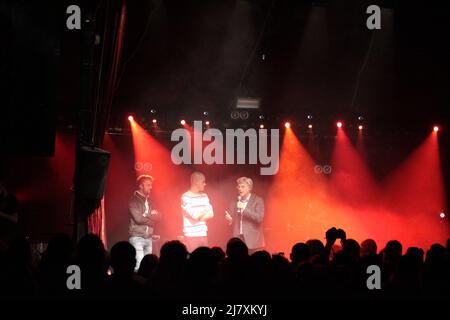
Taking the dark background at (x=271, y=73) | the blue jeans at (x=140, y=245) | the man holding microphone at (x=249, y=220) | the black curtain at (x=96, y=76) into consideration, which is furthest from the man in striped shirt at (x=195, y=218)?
the black curtain at (x=96, y=76)

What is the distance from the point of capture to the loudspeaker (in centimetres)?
516

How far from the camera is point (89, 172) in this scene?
17.0 feet

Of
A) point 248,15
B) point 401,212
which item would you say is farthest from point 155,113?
point 401,212

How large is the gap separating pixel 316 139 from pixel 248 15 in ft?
10.7

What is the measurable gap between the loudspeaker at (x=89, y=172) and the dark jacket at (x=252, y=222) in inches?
181

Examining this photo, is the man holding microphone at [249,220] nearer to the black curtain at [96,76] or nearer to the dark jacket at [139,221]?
the dark jacket at [139,221]

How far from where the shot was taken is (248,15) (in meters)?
10.6

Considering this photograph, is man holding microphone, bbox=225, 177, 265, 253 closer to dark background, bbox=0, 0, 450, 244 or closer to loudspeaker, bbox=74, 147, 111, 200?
dark background, bbox=0, 0, 450, 244

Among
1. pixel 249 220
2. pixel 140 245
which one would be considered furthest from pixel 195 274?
pixel 249 220

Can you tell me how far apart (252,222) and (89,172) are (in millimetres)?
4898

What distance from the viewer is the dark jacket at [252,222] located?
9.48 meters

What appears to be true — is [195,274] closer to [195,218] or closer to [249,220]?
[249,220]

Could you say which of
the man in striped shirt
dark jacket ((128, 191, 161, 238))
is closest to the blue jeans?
dark jacket ((128, 191, 161, 238))

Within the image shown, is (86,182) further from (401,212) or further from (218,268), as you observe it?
(401,212)
